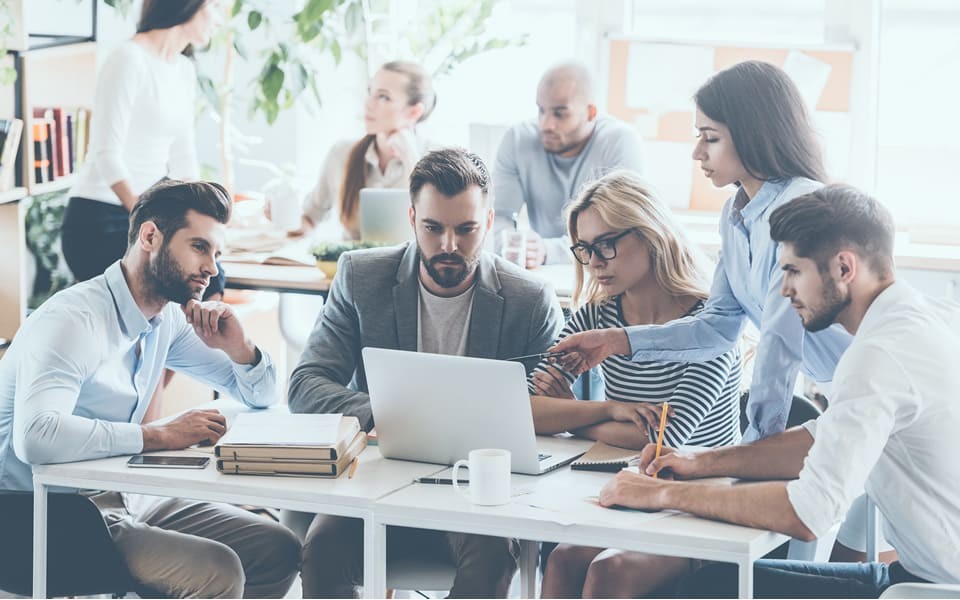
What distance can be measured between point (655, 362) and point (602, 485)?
478mm

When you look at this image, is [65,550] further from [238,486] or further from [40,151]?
[40,151]

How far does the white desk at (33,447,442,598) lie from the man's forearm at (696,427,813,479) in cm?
50

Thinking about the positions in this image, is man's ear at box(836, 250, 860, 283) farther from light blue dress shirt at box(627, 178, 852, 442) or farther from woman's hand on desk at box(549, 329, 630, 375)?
woman's hand on desk at box(549, 329, 630, 375)

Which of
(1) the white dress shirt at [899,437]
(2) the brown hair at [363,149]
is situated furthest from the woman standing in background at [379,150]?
(1) the white dress shirt at [899,437]

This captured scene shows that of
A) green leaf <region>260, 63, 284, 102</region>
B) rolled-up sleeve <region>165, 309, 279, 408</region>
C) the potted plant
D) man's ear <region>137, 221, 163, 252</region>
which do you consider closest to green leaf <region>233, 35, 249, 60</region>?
green leaf <region>260, 63, 284, 102</region>

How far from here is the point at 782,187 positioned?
7.88 feet

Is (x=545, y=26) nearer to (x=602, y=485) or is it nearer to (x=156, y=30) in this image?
(x=156, y=30)

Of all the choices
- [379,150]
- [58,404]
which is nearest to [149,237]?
[58,404]

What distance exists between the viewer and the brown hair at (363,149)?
426cm

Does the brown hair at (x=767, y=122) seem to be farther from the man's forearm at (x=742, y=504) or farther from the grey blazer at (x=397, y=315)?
the man's forearm at (x=742, y=504)

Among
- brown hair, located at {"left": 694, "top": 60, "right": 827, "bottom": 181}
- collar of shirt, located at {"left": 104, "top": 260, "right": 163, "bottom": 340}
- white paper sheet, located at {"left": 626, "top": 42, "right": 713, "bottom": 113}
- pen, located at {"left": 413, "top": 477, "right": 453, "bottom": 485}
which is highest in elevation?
white paper sheet, located at {"left": 626, "top": 42, "right": 713, "bottom": 113}

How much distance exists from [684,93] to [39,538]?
3.48 metres

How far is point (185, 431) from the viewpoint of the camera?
235cm

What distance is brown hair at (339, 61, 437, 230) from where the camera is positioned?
14.0 ft
